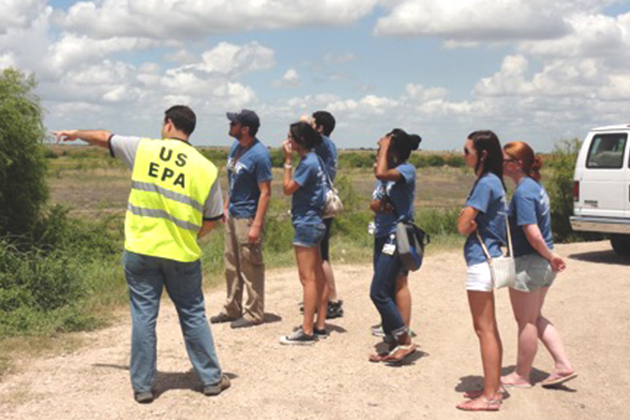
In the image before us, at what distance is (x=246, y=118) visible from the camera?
6.87 metres

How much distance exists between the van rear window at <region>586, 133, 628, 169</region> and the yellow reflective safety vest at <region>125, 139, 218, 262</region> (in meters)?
8.58

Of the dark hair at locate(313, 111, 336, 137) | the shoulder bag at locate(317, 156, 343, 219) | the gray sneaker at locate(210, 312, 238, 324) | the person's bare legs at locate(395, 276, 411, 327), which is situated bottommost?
the gray sneaker at locate(210, 312, 238, 324)

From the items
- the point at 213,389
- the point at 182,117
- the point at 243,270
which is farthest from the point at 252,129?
the point at 213,389

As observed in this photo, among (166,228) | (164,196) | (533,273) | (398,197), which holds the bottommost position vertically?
(533,273)

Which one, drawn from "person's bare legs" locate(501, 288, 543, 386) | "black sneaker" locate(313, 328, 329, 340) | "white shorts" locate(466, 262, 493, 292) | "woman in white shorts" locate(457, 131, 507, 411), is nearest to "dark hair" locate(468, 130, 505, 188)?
"woman in white shorts" locate(457, 131, 507, 411)

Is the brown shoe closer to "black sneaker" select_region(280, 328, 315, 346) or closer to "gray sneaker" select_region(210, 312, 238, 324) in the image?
"gray sneaker" select_region(210, 312, 238, 324)

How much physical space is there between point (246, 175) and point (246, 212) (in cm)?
35

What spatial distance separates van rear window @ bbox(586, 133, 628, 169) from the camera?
38.8 ft

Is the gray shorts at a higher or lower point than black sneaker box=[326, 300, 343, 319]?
higher

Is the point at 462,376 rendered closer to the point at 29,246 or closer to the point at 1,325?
the point at 1,325

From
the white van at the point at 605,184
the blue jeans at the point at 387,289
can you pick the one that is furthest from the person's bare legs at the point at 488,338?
the white van at the point at 605,184

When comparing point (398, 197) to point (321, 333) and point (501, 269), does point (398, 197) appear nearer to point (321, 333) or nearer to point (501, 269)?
point (501, 269)

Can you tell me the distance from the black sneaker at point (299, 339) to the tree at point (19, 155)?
12.5 ft

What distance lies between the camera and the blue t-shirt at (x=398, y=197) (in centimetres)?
609
